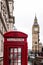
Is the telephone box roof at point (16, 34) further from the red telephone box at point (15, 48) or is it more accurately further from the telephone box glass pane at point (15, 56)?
the telephone box glass pane at point (15, 56)

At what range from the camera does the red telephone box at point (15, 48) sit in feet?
30.7

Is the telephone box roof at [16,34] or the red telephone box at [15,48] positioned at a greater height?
the telephone box roof at [16,34]

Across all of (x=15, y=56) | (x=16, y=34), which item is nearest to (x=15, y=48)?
(x=15, y=56)

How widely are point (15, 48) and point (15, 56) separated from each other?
25 cm

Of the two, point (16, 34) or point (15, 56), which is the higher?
point (16, 34)

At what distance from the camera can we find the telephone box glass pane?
9398 mm

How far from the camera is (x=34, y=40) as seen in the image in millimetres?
130375

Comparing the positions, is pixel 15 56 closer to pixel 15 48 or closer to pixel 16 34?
pixel 15 48

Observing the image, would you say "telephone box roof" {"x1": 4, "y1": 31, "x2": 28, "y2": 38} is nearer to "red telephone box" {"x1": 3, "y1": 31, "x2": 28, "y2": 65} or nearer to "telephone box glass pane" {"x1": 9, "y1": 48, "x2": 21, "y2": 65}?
"red telephone box" {"x1": 3, "y1": 31, "x2": 28, "y2": 65}

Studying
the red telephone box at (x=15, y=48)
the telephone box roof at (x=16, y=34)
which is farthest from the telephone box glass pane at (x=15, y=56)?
the telephone box roof at (x=16, y=34)

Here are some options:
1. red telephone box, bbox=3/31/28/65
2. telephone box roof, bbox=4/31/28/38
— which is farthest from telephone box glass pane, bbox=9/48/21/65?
telephone box roof, bbox=4/31/28/38

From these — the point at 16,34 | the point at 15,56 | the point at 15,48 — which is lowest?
the point at 15,56

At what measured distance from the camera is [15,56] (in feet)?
31.0

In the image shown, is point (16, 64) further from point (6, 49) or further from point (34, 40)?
point (34, 40)
